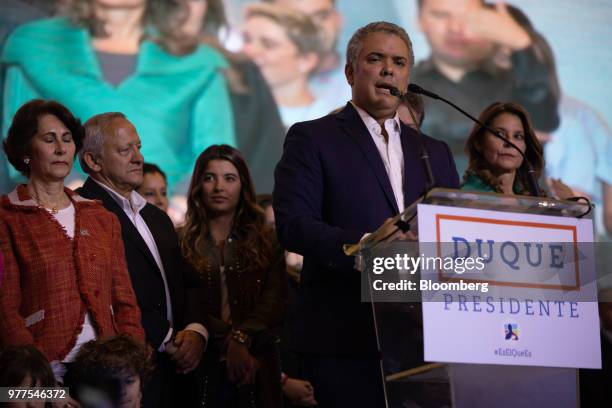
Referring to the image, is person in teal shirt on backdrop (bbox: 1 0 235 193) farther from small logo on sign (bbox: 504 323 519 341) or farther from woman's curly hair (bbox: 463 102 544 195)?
small logo on sign (bbox: 504 323 519 341)

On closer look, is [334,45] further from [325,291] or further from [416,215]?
[416,215]

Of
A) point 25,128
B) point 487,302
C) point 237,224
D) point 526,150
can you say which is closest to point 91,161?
point 25,128

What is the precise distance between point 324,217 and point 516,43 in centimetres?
458

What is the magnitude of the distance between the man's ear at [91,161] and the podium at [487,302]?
1.57 meters

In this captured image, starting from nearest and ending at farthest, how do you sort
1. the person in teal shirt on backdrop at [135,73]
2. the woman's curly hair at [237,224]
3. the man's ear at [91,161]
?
the man's ear at [91,161]
the woman's curly hair at [237,224]
the person in teal shirt on backdrop at [135,73]

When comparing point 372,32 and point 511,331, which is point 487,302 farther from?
point 372,32

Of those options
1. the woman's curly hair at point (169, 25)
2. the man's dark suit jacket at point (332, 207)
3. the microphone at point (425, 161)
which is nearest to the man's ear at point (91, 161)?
the man's dark suit jacket at point (332, 207)

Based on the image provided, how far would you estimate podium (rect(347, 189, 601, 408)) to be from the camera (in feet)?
7.43

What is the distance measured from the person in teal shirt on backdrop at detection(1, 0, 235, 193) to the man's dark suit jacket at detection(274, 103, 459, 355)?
11.6ft

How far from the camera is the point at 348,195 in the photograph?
9.28ft

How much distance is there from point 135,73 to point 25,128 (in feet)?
10.7

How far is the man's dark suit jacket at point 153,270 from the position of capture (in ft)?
11.6

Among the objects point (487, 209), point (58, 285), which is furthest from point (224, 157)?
point (487, 209)

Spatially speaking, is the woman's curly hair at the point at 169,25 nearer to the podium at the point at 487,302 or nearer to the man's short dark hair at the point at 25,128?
the man's short dark hair at the point at 25,128
